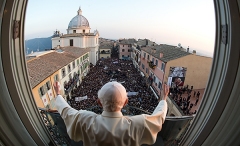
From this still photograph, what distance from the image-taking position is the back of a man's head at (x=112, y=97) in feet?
3.60

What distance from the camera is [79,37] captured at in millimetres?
31125

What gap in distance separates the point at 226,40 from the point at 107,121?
1150mm

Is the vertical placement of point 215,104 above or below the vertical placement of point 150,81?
above

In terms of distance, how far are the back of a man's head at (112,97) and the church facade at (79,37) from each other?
3157 centimetres

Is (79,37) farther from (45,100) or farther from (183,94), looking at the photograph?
(183,94)

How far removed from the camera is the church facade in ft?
103

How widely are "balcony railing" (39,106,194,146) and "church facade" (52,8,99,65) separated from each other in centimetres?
3064

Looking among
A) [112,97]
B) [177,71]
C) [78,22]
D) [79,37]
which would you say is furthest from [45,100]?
[78,22]

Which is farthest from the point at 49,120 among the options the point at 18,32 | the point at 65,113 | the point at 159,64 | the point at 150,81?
the point at 150,81

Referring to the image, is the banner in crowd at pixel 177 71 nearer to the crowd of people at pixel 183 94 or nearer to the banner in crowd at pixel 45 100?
the crowd of people at pixel 183 94

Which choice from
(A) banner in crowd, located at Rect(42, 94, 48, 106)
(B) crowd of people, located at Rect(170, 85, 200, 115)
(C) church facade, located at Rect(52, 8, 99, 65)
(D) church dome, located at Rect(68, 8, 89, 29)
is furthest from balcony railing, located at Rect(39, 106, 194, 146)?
(D) church dome, located at Rect(68, 8, 89, 29)

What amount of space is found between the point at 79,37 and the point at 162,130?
31.8m

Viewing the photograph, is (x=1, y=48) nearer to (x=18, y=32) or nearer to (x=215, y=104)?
(x=18, y=32)

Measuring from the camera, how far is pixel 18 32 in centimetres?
133
